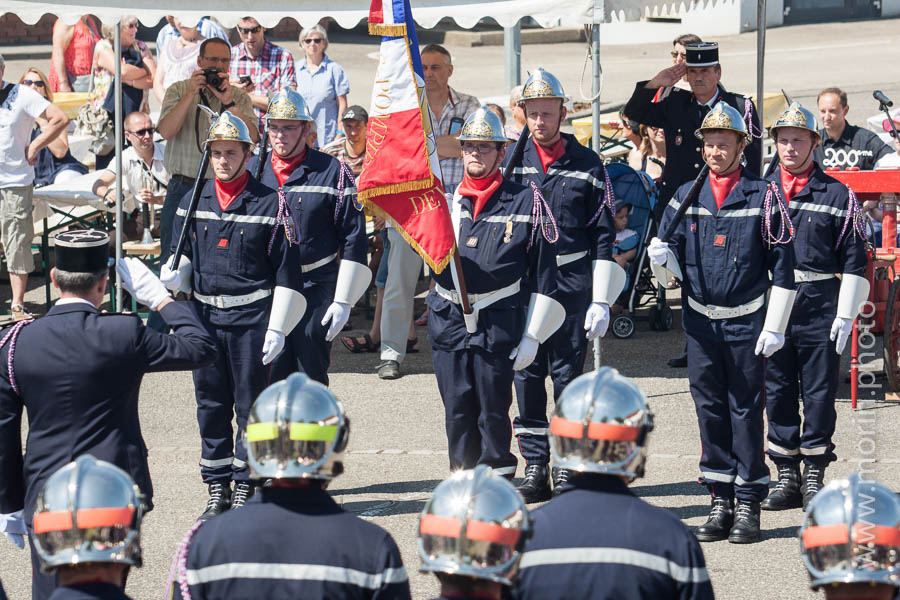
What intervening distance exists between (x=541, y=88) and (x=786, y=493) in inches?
96.1

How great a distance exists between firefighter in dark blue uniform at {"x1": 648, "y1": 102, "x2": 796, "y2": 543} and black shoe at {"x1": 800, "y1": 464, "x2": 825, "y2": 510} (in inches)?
19.6

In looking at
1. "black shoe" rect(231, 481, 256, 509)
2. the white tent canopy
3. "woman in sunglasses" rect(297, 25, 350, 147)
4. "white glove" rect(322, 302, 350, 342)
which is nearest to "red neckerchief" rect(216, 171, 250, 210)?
"white glove" rect(322, 302, 350, 342)

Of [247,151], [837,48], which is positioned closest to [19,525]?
[247,151]

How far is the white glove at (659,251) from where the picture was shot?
690cm

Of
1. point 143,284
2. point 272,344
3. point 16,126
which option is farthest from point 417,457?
point 16,126

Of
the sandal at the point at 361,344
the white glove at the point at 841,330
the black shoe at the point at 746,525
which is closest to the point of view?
the black shoe at the point at 746,525

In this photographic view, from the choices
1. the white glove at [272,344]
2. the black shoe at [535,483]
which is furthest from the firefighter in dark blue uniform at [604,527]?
the black shoe at [535,483]

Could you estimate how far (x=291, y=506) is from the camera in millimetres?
3682

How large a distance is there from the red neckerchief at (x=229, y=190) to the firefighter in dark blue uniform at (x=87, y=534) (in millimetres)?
3737

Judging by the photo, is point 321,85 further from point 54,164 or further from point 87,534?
point 87,534

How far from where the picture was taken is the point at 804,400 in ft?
24.5

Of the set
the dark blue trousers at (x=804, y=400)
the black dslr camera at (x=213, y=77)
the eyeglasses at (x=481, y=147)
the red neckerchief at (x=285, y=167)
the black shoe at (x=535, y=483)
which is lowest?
the black shoe at (x=535, y=483)

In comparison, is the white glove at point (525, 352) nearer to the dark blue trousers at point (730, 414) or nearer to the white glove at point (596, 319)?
the white glove at point (596, 319)

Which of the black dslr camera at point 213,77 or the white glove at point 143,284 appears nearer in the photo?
the white glove at point 143,284
